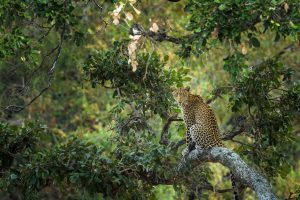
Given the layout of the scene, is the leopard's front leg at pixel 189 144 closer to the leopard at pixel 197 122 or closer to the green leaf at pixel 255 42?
the leopard at pixel 197 122

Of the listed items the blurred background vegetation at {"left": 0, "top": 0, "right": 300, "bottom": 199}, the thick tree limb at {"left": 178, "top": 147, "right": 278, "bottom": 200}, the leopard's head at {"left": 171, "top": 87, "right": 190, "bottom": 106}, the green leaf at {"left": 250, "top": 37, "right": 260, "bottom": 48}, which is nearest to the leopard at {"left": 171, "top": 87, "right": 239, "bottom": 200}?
the leopard's head at {"left": 171, "top": 87, "right": 190, "bottom": 106}

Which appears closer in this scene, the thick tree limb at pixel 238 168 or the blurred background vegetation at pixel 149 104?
the thick tree limb at pixel 238 168

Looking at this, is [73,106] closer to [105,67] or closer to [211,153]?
[105,67]

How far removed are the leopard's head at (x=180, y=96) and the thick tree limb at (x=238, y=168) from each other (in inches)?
42.8

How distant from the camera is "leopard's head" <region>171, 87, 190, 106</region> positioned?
28.7 feet

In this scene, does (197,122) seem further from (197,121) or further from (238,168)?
(238,168)

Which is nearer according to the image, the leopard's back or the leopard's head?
the leopard's back

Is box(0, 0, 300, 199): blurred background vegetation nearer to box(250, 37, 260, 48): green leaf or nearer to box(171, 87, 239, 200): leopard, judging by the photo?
box(250, 37, 260, 48): green leaf

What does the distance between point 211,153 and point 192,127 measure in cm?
119

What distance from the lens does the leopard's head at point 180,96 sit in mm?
8750

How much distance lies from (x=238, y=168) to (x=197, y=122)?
200 centimetres

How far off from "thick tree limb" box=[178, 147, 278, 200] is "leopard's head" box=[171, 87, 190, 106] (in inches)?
42.8

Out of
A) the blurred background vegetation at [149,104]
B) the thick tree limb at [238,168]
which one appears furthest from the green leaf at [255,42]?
the thick tree limb at [238,168]

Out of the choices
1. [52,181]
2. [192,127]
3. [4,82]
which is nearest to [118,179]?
[52,181]
